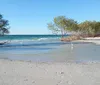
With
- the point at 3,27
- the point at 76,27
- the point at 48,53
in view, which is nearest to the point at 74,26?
the point at 76,27

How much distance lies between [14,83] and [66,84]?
1777 mm

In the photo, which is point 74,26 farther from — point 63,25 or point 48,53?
point 48,53

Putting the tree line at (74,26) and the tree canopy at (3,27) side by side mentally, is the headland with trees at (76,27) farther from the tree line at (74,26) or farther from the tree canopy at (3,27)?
the tree canopy at (3,27)

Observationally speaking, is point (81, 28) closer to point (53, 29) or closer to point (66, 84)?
point (53, 29)

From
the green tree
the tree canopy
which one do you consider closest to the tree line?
the green tree

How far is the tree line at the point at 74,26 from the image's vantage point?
260ft

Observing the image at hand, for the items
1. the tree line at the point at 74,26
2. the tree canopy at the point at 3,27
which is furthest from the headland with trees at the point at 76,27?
the tree canopy at the point at 3,27

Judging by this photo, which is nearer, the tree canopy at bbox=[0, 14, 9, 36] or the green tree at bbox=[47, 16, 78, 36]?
the tree canopy at bbox=[0, 14, 9, 36]

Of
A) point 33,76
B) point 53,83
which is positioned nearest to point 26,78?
point 33,76

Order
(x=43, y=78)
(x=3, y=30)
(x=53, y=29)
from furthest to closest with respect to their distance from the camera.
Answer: (x=53, y=29), (x=3, y=30), (x=43, y=78)

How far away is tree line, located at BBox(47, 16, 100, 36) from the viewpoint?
7925cm

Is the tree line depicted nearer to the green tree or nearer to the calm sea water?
the green tree

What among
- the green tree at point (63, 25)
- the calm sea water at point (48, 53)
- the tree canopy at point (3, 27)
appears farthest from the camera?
the green tree at point (63, 25)

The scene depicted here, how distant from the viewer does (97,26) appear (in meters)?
82.8
